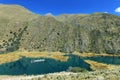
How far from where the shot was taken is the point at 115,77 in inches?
854

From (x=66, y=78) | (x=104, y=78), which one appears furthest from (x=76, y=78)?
(x=104, y=78)

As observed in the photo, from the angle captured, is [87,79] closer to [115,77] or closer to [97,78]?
[97,78]

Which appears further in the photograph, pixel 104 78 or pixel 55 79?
pixel 55 79

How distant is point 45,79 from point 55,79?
1.98 m

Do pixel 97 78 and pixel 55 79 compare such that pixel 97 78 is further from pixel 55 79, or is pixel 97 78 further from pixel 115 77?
pixel 55 79

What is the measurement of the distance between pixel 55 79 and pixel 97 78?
4.27 m

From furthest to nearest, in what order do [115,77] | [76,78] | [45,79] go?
[45,79]
[76,78]
[115,77]

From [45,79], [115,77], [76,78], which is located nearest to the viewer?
[115,77]

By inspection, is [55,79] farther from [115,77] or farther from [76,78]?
[115,77]

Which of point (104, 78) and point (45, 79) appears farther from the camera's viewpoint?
point (45, 79)

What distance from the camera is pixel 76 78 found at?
23734mm

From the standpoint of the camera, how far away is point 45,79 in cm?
2622

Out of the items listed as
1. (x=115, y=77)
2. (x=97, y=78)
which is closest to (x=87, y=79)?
(x=97, y=78)

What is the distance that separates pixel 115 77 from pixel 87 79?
2376 millimetres
